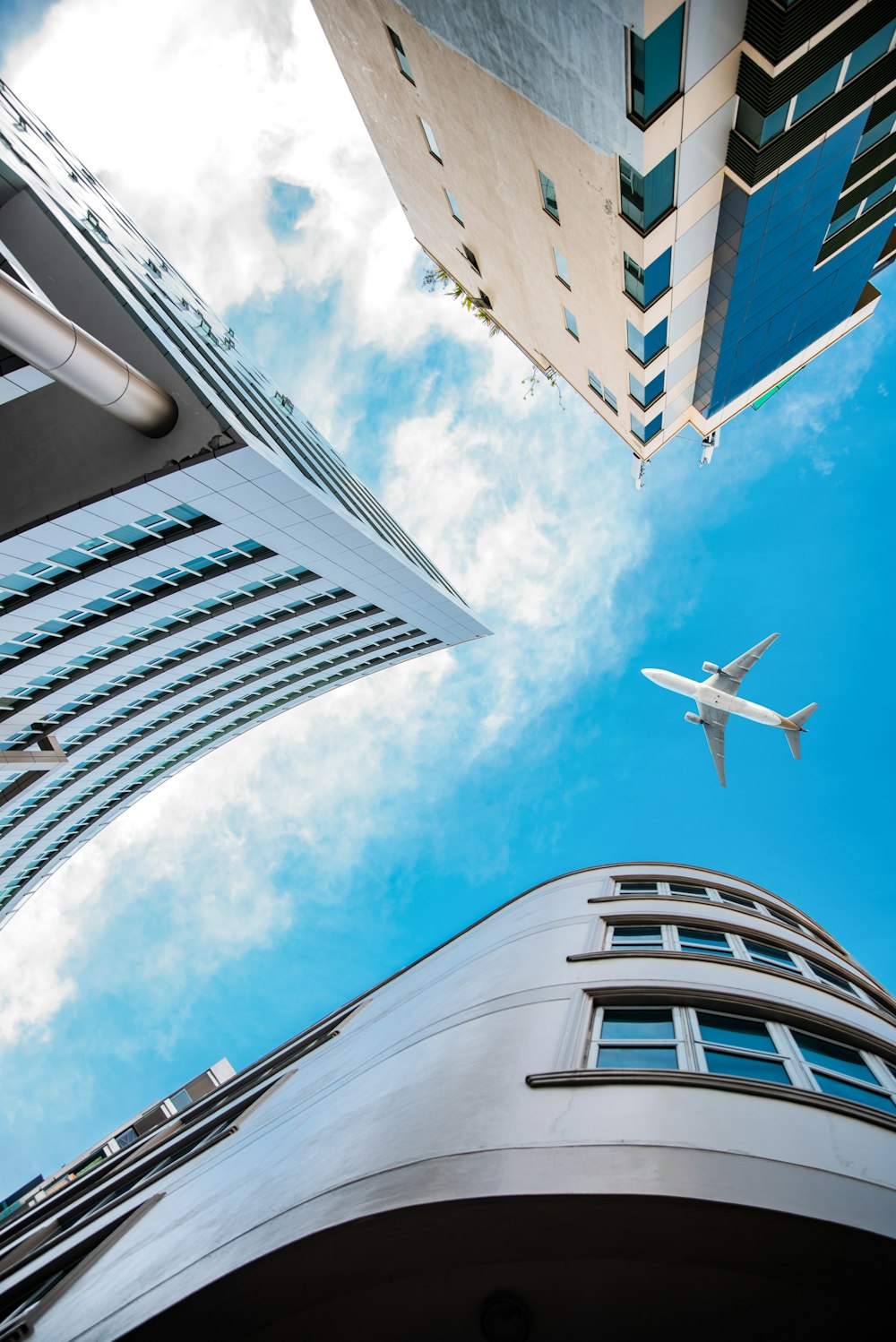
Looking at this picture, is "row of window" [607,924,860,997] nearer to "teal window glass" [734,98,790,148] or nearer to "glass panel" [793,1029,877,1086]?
"glass panel" [793,1029,877,1086]

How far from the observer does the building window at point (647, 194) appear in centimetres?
1531

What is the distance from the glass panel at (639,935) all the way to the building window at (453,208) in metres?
27.7

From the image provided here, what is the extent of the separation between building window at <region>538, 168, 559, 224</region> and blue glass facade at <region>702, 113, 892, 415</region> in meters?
4.92

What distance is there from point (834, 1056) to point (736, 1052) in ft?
6.01

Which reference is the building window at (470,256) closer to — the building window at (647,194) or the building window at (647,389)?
the building window at (647,389)

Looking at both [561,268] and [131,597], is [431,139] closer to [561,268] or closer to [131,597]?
[561,268]

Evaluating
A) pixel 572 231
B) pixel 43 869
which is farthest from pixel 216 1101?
pixel 43 869

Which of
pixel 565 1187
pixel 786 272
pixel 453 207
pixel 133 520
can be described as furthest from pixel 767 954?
pixel 453 207

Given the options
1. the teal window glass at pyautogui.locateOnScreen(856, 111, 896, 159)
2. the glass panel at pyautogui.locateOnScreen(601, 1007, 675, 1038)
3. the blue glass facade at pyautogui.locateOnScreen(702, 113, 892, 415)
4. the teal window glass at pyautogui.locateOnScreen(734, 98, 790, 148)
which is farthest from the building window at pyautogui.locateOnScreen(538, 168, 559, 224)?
the glass panel at pyautogui.locateOnScreen(601, 1007, 675, 1038)

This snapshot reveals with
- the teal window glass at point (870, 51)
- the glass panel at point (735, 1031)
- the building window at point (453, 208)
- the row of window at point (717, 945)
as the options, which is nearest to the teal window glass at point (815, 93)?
the teal window glass at point (870, 51)

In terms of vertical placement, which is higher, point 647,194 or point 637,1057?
point 647,194

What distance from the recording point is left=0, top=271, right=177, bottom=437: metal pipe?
48.0 feet

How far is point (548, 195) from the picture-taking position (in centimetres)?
1945

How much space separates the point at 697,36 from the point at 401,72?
46.4ft
